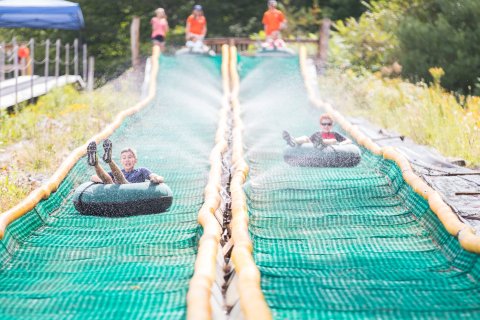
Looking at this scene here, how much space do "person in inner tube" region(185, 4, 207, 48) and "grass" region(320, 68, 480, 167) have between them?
3298mm

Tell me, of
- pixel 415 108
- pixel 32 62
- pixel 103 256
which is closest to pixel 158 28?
pixel 32 62

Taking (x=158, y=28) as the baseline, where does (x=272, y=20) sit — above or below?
above

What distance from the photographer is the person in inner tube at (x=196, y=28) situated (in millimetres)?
18141

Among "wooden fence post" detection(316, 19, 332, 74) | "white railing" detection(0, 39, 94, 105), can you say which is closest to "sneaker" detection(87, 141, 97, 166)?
"white railing" detection(0, 39, 94, 105)

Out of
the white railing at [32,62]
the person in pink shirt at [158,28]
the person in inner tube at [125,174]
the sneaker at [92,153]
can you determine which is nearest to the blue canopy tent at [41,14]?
the white railing at [32,62]

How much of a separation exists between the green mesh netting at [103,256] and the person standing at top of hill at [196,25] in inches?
367

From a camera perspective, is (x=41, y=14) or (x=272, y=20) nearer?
(x=41, y=14)

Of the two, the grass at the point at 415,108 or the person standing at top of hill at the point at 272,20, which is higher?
the person standing at top of hill at the point at 272,20

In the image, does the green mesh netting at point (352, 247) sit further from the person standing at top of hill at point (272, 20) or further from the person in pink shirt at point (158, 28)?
the person in pink shirt at point (158, 28)

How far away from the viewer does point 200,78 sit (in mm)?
16406

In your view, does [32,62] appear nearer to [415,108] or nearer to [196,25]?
[196,25]

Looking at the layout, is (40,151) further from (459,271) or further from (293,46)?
(293,46)

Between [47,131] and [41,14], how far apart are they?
7111mm

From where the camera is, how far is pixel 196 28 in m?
18.3
